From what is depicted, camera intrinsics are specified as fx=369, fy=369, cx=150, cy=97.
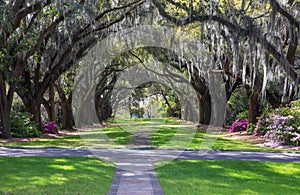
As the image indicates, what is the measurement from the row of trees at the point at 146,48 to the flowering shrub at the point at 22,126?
3.42 ft

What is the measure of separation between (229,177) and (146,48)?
46.2 feet

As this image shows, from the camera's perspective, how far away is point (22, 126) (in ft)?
56.7

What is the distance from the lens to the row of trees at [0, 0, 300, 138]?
10.1 m

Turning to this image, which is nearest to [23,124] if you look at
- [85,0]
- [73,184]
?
[85,0]

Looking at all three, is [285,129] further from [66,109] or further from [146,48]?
[66,109]

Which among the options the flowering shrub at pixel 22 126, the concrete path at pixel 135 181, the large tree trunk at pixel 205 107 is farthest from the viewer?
the large tree trunk at pixel 205 107

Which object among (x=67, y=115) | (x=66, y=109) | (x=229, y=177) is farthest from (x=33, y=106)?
(x=229, y=177)

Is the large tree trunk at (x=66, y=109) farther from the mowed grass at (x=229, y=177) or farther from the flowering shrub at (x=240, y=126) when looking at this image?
the mowed grass at (x=229, y=177)

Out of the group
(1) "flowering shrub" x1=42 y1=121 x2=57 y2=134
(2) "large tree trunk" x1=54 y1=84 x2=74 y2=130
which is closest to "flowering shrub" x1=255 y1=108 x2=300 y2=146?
(1) "flowering shrub" x1=42 y1=121 x2=57 y2=134

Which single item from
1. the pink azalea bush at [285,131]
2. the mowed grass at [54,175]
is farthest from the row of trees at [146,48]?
the mowed grass at [54,175]

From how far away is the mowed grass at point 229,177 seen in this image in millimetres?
6336

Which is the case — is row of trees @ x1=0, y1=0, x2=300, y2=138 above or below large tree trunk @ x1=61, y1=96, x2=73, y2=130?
above

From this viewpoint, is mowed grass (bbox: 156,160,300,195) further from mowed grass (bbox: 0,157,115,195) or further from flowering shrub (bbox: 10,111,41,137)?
flowering shrub (bbox: 10,111,41,137)

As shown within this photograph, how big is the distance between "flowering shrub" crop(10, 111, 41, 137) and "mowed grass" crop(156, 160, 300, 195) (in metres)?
10.1
